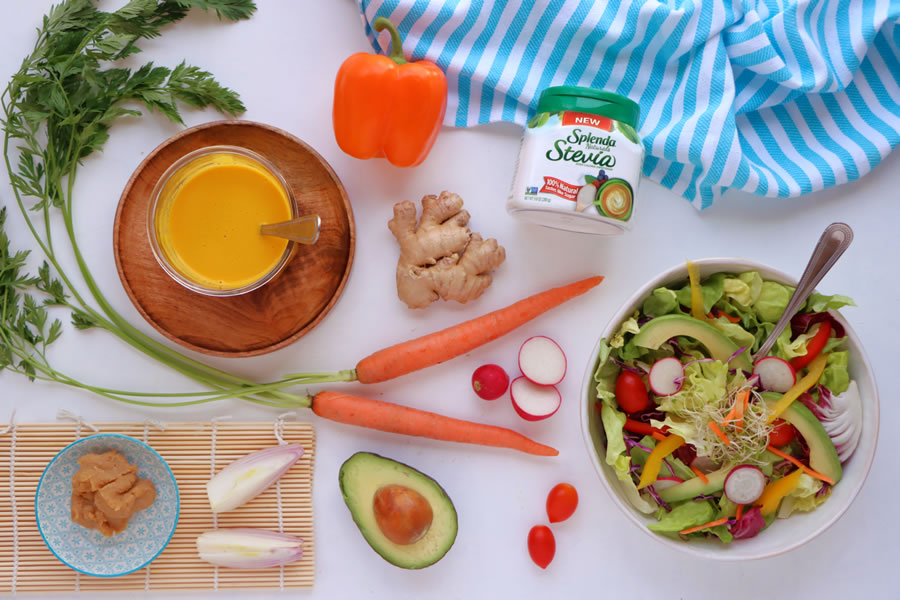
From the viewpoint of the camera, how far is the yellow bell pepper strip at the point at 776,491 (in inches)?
61.1

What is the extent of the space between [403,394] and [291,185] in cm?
65

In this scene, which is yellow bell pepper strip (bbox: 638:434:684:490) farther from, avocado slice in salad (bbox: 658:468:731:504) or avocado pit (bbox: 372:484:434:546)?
avocado pit (bbox: 372:484:434:546)

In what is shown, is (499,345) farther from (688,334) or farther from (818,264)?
(818,264)

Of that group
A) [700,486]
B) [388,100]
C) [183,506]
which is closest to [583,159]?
[388,100]

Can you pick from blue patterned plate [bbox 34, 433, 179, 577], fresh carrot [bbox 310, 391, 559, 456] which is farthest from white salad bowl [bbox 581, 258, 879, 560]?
blue patterned plate [bbox 34, 433, 179, 577]

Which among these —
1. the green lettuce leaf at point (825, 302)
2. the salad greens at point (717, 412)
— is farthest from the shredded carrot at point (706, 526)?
the green lettuce leaf at point (825, 302)

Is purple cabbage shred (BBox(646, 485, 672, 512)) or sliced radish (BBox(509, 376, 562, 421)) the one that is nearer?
purple cabbage shred (BBox(646, 485, 672, 512))

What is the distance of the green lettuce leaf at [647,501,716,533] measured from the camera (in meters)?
1.55

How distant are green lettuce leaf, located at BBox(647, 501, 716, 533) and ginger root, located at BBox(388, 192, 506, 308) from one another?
0.74m

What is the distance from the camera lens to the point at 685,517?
5.14ft

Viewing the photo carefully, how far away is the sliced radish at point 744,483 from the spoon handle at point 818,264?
30cm

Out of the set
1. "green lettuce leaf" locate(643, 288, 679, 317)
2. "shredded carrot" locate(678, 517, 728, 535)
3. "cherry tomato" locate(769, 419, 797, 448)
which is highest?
"green lettuce leaf" locate(643, 288, 679, 317)

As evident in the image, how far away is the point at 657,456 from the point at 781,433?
0.99 ft

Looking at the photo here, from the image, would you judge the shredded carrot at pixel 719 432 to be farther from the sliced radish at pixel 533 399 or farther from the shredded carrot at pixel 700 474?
the sliced radish at pixel 533 399
